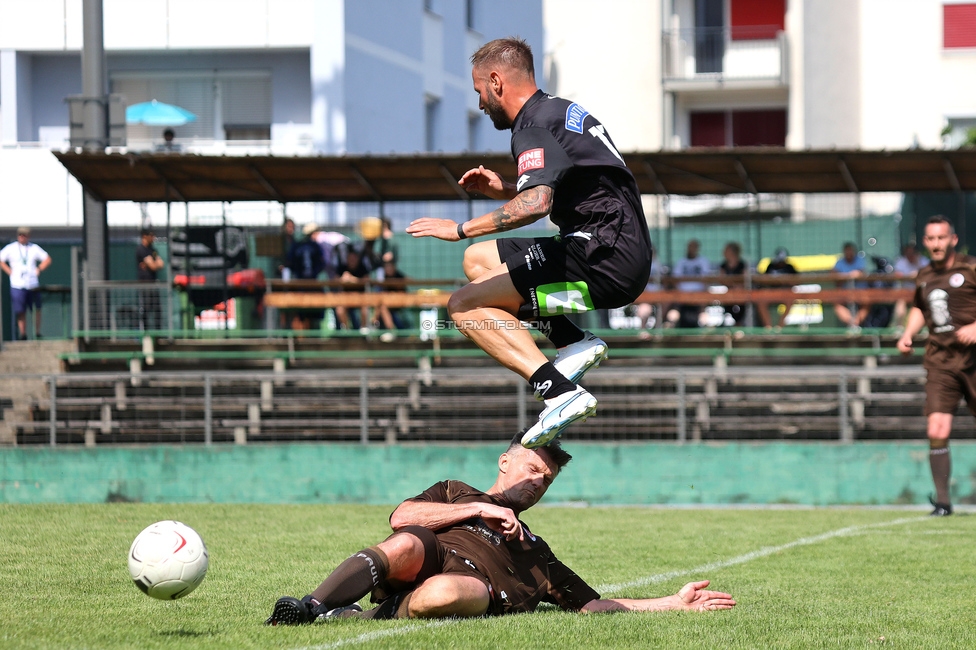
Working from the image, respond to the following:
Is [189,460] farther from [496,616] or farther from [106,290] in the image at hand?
[496,616]

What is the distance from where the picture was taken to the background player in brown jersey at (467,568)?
16.6ft

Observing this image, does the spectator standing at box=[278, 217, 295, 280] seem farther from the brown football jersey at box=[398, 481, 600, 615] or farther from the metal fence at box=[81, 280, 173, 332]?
the brown football jersey at box=[398, 481, 600, 615]

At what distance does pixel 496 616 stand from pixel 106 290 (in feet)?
41.0

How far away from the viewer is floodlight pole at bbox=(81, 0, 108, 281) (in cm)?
1692

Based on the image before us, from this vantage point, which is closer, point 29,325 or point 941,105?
point 29,325

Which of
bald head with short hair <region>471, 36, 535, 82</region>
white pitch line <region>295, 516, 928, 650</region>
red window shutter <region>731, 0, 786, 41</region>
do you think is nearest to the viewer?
white pitch line <region>295, 516, 928, 650</region>

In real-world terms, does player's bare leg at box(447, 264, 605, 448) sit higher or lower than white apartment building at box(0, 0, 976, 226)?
lower

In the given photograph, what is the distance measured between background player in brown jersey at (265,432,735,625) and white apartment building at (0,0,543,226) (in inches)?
804

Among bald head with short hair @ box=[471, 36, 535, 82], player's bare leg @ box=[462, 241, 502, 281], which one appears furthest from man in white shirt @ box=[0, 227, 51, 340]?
bald head with short hair @ box=[471, 36, 535, 82]

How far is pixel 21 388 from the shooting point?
42.1 ft

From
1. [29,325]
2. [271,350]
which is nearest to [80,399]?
[271,350]

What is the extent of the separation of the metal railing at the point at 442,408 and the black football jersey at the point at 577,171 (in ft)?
23.0

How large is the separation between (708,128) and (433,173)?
1868 cm

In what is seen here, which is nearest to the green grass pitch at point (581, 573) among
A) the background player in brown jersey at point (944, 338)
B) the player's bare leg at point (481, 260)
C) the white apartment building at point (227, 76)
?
the background player in brown jersey at point (944, 338)
